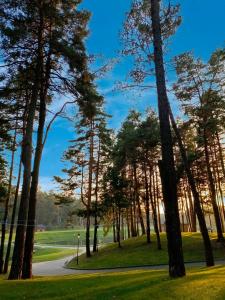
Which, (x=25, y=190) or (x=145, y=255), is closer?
(x=25, y=190)

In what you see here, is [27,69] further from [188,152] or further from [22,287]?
[188,152]

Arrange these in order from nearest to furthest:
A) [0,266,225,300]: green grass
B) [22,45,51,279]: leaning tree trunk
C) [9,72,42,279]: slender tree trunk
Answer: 1. [0,266,225,300]: green grass
2. [9,72,42,279]: slender tree trunk
3. [22,45,51,279]: leaning tree trunk

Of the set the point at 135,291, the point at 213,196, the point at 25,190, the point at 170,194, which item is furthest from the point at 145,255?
the point at 135,291

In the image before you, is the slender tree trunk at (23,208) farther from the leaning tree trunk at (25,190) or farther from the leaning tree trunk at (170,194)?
the leaning tree trunk at (170,194)

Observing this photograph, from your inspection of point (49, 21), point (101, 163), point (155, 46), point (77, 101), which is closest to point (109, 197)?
point (101, 163)

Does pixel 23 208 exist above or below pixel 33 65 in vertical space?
below

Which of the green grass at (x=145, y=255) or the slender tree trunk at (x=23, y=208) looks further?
the green grass at (x=145, y=255)

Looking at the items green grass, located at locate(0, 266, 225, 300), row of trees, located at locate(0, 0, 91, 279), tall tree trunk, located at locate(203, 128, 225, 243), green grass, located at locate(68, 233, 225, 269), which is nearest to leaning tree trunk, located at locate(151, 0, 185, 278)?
green grass, located at locate(0, 266, 225, 300)

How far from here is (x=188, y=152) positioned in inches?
1107

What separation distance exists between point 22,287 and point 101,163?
86.9 feet

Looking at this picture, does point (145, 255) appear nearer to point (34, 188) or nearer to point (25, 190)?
Answer: point (34, 188)

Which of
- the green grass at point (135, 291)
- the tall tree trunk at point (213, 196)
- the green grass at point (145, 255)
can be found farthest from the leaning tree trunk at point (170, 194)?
the green grass at point (145, 255)

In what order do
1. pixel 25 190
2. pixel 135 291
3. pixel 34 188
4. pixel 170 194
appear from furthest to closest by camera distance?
pixel 34 188
pixel 25 190
pixel 170 194
pixel 135 291

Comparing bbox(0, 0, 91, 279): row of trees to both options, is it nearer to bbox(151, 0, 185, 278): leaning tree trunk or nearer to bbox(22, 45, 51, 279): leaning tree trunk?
bbox(22, 45, 51, 279): leaning tree trunk
